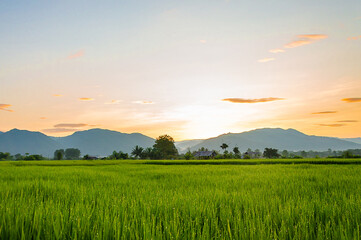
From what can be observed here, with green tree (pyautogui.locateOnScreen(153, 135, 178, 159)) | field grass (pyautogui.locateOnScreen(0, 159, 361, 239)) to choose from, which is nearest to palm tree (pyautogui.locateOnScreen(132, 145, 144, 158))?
green tree (pyautogui.locateOnScreen(153, 135, 178, 159))

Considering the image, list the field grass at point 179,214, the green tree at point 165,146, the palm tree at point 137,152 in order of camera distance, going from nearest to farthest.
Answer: the field grass at point 179,214
the palm tree at point 137,152
the green tree at point 165,146

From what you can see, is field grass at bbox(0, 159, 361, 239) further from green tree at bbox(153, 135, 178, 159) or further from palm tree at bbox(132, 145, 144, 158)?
green tree at bbox(153, 135, 178, 159)

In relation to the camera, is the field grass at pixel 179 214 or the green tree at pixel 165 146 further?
the green tree at pixel 165 146

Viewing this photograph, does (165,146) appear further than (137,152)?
Yes

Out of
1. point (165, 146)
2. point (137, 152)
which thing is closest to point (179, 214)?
point (137, 152)

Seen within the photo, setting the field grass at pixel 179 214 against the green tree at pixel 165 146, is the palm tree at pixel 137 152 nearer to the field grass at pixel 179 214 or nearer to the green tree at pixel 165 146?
the green tree at pixel 165 146

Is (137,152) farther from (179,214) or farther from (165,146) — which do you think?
(179,214)

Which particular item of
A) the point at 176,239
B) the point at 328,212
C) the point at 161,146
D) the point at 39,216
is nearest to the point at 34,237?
the point at 39,216

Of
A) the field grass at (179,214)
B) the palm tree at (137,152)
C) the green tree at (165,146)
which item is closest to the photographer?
the field grass at (179,214)

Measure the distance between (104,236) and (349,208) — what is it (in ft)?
10.5

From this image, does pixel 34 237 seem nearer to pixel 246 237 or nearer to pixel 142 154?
pixel 246 237

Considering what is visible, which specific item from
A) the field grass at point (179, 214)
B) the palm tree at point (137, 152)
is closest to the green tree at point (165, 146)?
the palm tree at point (137, 152)

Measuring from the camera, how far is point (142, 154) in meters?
91.4

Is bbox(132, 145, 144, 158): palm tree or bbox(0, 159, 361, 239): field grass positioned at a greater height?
bbox(0, 159, 361, 239): field grass
